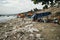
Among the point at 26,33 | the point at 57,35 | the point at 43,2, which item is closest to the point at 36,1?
the point at 43,2

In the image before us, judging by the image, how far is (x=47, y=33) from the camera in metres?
17.1

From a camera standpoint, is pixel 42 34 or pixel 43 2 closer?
pixel 42 34

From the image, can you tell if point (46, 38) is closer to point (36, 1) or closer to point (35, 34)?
point (35, 34)

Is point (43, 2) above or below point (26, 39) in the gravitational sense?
above

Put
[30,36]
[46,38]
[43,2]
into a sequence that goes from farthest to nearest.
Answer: [43,2], [30,36], [46,38]

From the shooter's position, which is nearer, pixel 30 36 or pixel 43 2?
pixel 30 36

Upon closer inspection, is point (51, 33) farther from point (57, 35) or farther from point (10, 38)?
point (10, 38)

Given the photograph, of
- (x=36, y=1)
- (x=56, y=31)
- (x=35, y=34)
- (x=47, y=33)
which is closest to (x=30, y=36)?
(x=35, y=34)

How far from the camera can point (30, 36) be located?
1684 cm

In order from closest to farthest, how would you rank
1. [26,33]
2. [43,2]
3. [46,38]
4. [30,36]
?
1. [46,38]
2. [30,36]
3. [26,33]
4. [43,2]

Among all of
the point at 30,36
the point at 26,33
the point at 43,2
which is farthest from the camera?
the point at 43,2

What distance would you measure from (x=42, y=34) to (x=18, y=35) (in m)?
2.71

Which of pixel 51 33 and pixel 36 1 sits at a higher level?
pixel 36 1

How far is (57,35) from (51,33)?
846mm
